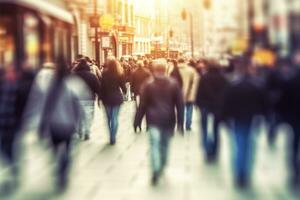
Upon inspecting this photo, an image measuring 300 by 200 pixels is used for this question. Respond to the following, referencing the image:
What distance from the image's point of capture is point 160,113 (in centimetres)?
1198

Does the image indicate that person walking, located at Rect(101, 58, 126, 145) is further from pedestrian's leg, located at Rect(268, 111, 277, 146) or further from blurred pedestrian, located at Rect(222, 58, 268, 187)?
pedestrian's leg, located at Rect(268, 111, 277, 146)

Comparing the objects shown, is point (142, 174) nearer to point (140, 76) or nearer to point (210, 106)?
point (210, 106)

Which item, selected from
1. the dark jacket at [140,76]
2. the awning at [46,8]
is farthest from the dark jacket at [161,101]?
the dark jacket at [140,76]

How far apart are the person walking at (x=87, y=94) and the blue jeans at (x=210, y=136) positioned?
4148mm

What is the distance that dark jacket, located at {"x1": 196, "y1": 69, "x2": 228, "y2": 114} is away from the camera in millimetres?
11953

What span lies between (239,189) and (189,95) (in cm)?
692

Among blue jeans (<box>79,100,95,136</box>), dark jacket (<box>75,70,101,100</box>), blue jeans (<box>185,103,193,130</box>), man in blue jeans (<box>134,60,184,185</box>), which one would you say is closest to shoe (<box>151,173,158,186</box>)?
man in blue jeans (<box>134,60,184,185</box>)

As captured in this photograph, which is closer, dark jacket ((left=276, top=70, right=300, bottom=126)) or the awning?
dark jacket ((left=276, top=70, right=300, bottom=126))

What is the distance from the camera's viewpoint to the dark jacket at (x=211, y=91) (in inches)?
471

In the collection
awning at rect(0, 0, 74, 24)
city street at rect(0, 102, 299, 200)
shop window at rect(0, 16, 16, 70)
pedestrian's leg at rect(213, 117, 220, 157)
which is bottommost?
city street at rect(0, 102, 299, 200)

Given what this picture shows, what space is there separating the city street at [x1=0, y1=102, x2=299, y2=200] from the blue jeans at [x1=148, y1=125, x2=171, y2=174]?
0.24m

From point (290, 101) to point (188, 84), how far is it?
7.48 m

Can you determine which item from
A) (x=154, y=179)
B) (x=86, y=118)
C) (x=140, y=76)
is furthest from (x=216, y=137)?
(x=140, y=76)

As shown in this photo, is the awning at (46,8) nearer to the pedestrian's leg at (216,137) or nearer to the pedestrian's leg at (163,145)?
the pedestrian's leg at (216,137)
